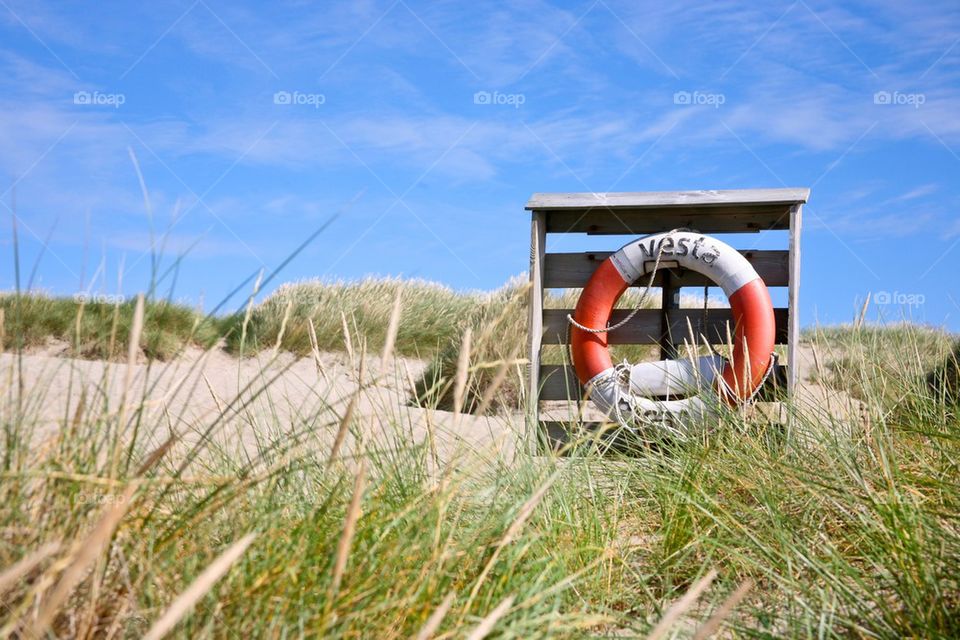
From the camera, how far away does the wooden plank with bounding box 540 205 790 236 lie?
530 centimetres

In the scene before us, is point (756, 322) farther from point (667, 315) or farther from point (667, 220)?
point (667, 220)

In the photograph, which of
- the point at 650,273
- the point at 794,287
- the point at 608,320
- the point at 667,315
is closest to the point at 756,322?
the point at 794,287

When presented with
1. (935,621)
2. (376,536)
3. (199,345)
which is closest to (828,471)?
(935,621)

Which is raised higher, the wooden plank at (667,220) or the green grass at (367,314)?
the wooden plank at (667,220)

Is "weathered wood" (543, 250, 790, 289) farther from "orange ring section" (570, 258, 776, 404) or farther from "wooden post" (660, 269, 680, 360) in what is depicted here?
"orange ring section" (570, 258, 776, 404)

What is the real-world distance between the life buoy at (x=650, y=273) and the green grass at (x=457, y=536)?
192cm

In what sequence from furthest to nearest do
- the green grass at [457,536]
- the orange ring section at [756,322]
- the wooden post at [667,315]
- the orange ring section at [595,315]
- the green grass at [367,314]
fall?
1. the green grass at [367,314]
2. the wooden post at [667,315]
3. the orange ring section at [595,315]
4. the orange ring section at [756,322]
5. the green grass at [457,536]

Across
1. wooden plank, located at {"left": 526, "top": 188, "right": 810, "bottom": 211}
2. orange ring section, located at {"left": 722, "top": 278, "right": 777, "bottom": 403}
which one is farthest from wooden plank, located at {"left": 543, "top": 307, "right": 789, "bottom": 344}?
wooden plank, located at {"left": 526, "top": 188, "right": 810, "bottom": 211}

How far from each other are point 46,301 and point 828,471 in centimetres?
834

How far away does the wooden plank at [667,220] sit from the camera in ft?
17.4

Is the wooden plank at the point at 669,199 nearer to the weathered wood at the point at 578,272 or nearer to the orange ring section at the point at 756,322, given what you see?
the weathered wood at the point at 578,272

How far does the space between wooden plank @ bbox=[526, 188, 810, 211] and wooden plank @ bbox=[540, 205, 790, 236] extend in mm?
77

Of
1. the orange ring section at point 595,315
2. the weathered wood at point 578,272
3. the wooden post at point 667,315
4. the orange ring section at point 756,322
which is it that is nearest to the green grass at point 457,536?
the orange ring section at point 756,322

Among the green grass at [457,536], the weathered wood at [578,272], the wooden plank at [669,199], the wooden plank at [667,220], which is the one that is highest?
the wooden plank at [669,199]
